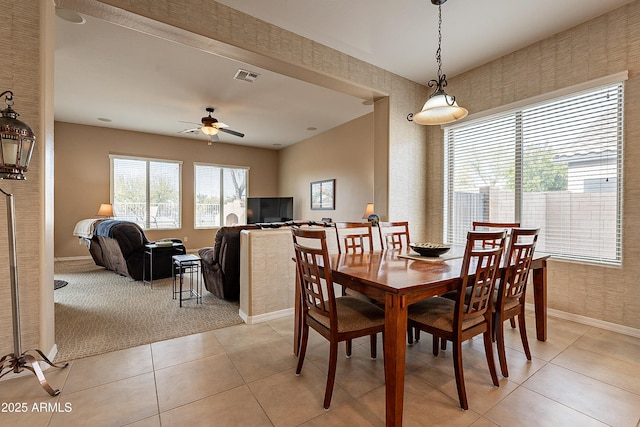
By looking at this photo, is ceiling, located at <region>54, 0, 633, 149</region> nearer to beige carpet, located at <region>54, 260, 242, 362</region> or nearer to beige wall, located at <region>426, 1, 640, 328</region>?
beige wall, located at <region>426, 1, 640, 328</region>

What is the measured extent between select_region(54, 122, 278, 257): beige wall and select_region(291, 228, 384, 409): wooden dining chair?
6487 mm

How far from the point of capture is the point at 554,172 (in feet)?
10.4

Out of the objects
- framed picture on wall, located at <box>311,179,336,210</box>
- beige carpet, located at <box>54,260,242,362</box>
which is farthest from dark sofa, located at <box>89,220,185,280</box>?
framed picture on wall, located at <box>311,179,336,210</box>

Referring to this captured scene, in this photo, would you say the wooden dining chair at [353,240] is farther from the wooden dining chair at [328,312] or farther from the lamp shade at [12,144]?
the lamp shade at [12,144]

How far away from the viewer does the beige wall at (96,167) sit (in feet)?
20.5

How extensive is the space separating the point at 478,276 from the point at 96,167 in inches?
308

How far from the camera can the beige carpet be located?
99.2 inches

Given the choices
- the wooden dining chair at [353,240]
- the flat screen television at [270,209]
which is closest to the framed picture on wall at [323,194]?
the flat screen television at [270,209]

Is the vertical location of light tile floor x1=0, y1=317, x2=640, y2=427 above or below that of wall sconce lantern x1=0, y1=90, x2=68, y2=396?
below

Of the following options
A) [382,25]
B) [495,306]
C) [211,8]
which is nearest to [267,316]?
[495,306]

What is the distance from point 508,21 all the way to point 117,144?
7.62 metres

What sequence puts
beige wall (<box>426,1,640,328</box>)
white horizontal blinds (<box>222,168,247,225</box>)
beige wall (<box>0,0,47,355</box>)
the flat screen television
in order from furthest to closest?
white horizontal blinds (<box>222,168,247,225</box>), the flat screen television, beige wall (<box>426,1,640,328</box>), beige wall (<box>0,0,47,355</box>)

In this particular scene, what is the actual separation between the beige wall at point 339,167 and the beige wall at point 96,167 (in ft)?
7.59

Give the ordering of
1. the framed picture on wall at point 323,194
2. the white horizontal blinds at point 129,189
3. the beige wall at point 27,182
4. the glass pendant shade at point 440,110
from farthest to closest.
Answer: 1. the white horizontal blinds at point 129,189
2. the framed picture on wall at point 323,194
3. the glass pendant shade at point 440,110
4. the beige wall at point 27,182
